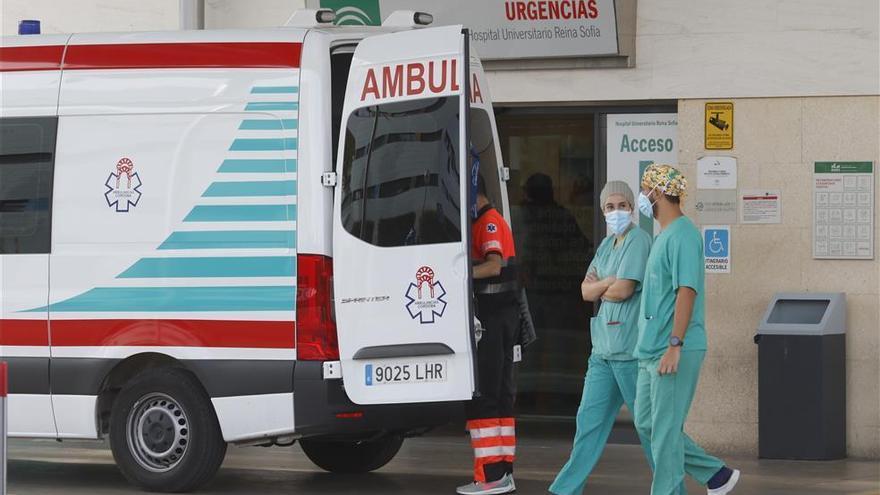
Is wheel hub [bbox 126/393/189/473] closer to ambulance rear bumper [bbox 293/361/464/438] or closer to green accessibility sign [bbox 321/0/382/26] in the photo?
ambulance rear bumper [bbox 293/361/464/438]

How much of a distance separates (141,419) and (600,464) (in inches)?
134

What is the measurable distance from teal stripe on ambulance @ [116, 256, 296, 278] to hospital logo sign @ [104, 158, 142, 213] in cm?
34

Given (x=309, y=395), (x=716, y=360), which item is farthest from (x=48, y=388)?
(x=716, y=360)

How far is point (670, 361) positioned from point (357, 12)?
5612 mm

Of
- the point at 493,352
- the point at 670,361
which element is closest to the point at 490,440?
the point at 493,352

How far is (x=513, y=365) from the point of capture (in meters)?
9.50

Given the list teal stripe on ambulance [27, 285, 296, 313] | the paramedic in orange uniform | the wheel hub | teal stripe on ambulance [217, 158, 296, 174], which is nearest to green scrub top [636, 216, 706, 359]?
the paramedic in orange uniform

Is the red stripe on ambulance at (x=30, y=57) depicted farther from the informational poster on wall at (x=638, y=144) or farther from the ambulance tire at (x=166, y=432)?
the informational poster on wall at (x=638, y=144)

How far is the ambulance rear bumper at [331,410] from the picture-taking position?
350 inches

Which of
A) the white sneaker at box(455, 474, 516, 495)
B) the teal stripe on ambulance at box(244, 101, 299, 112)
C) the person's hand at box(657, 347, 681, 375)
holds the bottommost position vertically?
the white sneaker at box(455, 474, 516, 495)

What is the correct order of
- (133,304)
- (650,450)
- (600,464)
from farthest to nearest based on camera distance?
(600,464) < (133,304) < (650,450)

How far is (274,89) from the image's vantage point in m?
9.05

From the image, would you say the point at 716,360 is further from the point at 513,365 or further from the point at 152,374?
the point at 152,374

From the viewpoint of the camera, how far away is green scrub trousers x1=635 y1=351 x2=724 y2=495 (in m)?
8.04
